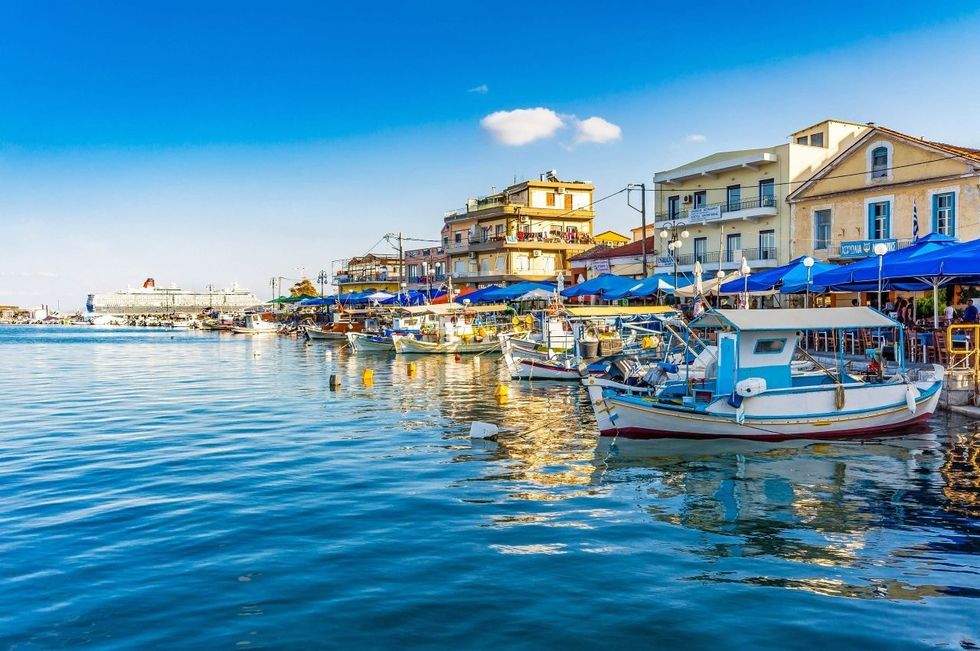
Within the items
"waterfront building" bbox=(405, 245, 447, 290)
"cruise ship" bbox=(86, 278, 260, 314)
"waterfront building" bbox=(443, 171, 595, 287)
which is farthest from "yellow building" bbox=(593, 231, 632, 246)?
"cruise ship" bbox=(86, 278, 260, 314)

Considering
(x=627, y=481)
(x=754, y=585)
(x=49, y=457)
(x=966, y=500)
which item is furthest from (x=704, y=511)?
(x=49, y=457)

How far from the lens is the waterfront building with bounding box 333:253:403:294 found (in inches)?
3565

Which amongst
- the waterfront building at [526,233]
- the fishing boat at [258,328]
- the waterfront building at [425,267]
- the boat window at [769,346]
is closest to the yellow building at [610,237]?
the waterfront building at [526,233]

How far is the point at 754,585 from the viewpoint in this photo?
8.87 metres

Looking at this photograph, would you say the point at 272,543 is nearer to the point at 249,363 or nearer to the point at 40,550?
the point at 40,550

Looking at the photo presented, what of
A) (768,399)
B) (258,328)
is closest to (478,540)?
(768,399)

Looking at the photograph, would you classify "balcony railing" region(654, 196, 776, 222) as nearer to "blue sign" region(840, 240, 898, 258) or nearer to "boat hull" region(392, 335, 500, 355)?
"blue sign" region(840, 240, 898, 258)

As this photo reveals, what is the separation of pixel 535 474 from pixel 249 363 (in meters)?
34.3

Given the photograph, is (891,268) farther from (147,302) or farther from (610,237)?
(147,302)

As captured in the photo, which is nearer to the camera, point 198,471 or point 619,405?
point 198,471

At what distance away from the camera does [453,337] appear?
46.7 meters

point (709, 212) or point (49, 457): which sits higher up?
point (709, 212)

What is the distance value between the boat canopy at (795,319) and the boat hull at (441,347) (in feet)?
93.1

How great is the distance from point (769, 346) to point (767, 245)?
2822 centimetres
